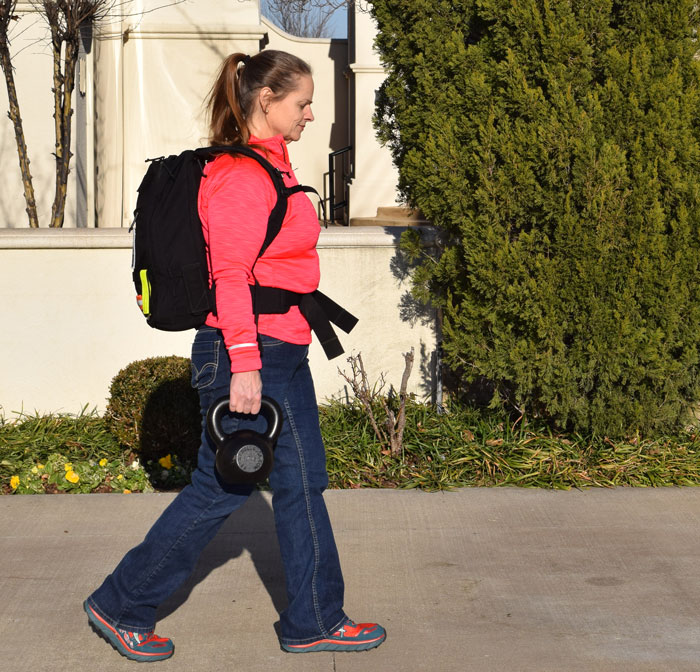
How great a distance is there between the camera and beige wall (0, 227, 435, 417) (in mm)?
6160

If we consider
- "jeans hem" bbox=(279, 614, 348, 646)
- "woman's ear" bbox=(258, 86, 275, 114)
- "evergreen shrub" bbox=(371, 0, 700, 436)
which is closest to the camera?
"woman's ear" bbox=(258, 86, 275, 114)

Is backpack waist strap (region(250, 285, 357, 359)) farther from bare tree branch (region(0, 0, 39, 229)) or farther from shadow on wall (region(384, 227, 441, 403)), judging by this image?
bare tree branch (region(0, 0, 39, 229))

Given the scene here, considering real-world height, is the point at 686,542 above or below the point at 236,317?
below

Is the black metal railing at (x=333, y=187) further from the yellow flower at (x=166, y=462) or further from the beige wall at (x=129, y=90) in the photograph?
the yellow flower at (x=166, y=462)

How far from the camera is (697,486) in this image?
4953 mm

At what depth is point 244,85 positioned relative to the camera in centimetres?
313

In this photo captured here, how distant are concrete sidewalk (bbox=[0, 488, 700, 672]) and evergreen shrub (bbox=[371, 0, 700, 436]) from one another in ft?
2.13

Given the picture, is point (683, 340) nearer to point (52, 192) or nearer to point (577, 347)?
point (577, 347)

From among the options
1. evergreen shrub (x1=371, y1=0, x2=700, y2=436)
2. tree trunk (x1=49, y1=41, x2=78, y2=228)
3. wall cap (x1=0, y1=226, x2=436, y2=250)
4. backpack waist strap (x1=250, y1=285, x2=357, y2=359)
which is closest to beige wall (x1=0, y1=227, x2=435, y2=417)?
wall cap (x1=0, y1=226, x2=436, y2=250)

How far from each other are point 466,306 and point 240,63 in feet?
7.60

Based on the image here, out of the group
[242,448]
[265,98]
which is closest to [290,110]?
[265,98]

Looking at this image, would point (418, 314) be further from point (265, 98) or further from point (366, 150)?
point (366, 150)

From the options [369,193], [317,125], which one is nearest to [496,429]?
[369,193]

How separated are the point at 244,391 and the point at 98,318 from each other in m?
3.54
